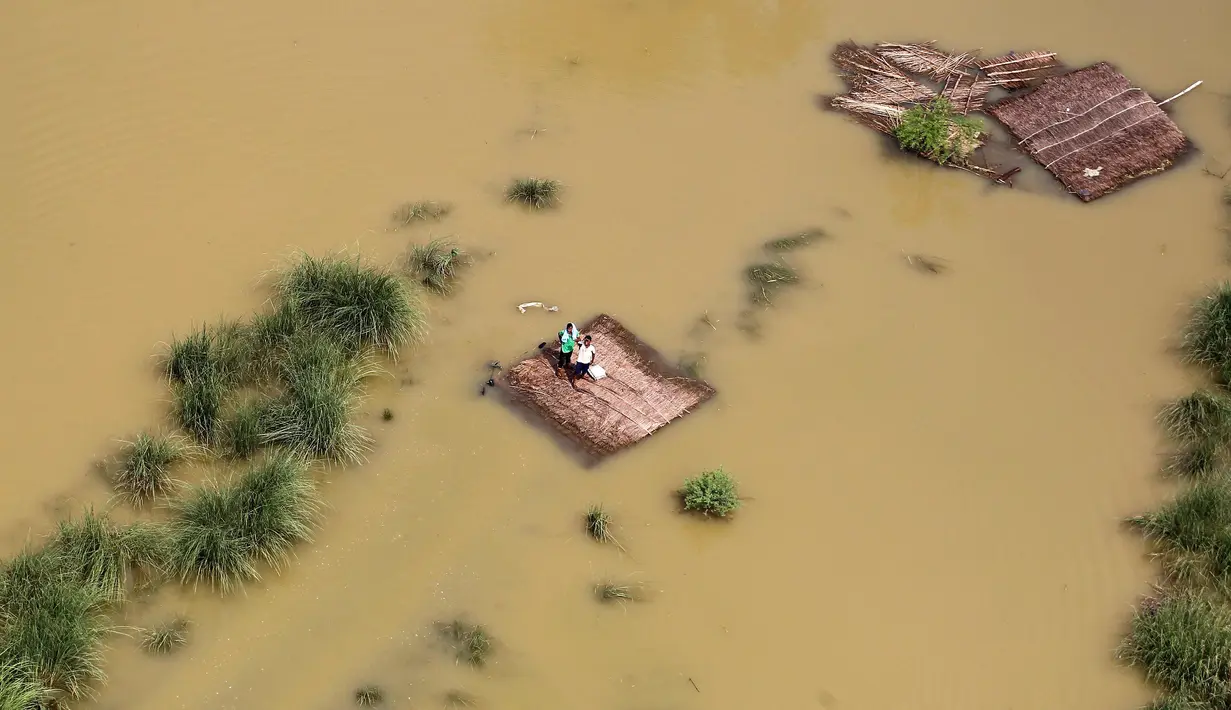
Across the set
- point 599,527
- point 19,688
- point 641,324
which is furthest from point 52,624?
point 641,324

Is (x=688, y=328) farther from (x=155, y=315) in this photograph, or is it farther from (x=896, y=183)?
(x=155, y=315)

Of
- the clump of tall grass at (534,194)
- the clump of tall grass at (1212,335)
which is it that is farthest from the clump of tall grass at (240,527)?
the clump of tall grass at (1212,335)

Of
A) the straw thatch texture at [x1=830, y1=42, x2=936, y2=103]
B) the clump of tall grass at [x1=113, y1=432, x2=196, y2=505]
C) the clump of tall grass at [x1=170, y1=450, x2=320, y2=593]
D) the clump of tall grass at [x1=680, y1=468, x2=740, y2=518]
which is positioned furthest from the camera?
the straw thatch texture at [x1=830, y1=42, x2=936, y2=103]

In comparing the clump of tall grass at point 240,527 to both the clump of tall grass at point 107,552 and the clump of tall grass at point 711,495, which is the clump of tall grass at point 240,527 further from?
the clump of tall grass at point 711,495

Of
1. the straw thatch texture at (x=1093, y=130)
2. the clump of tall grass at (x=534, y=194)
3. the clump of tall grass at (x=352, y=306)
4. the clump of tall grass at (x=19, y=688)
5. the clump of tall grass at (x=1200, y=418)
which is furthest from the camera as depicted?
the straw thatch texture at (x=1093, y=130)

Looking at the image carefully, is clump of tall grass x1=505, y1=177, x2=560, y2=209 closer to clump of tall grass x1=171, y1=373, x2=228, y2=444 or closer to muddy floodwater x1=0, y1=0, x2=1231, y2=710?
muddy floodwater x1=0, y1=0, x2=1231, y2=710

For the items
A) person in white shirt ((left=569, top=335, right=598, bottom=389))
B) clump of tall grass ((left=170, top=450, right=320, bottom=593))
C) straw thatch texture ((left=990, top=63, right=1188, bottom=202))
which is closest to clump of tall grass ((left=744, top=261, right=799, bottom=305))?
person in white shirt ((left=569, top=335, right=598, bottom=389))

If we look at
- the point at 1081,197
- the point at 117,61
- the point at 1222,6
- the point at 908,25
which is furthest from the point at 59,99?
the point at 1222,6
